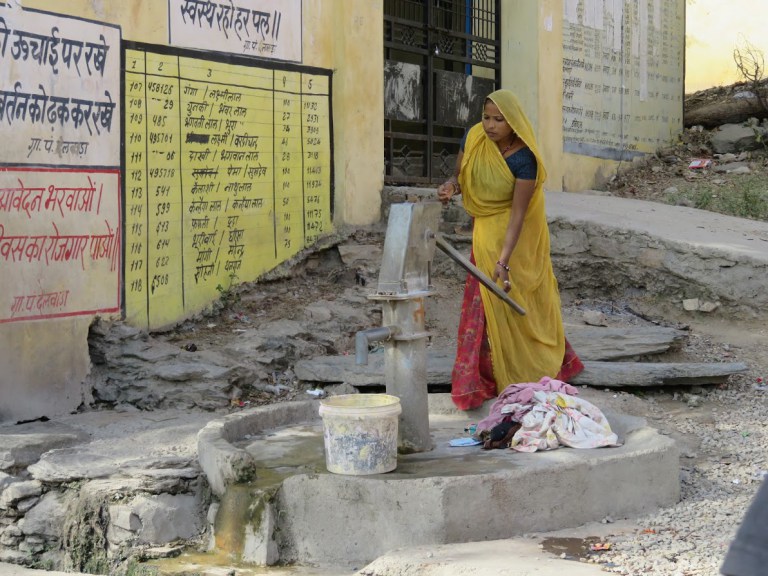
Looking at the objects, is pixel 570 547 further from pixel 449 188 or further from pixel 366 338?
pixel 449 188

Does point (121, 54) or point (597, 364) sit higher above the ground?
point (121, 54)

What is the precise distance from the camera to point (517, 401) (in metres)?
4.63

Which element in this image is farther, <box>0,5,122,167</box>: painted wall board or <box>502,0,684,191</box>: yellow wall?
<box>502,0,684,191</box>: yellow wall

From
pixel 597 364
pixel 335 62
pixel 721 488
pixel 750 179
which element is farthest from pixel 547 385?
pixel 750 179

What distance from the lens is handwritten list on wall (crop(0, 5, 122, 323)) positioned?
5406 millimetres

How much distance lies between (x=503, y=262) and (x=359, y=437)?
149cm

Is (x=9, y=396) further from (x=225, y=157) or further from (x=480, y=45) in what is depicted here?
(x=480, y=45)

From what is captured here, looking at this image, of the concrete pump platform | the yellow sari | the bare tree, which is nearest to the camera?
the concrete pump platform

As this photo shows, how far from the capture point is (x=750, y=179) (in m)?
11.5

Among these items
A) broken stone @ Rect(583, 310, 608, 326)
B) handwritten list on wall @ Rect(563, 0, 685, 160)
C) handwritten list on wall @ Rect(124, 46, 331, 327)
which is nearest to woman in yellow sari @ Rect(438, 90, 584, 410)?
broken stone @ Rect(583, 310, 608, 326)

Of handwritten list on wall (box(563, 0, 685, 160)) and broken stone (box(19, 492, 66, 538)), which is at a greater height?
handwritten list on wall (box(563, 0, 685, 160))

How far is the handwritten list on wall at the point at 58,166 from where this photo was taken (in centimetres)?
541

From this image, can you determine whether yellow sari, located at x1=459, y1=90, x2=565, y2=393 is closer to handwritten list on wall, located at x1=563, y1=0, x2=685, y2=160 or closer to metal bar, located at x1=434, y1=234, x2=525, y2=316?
metal bar, located at x1=434, y1=234, x2=525, y2=316

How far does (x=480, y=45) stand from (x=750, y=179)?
11.3 feet
